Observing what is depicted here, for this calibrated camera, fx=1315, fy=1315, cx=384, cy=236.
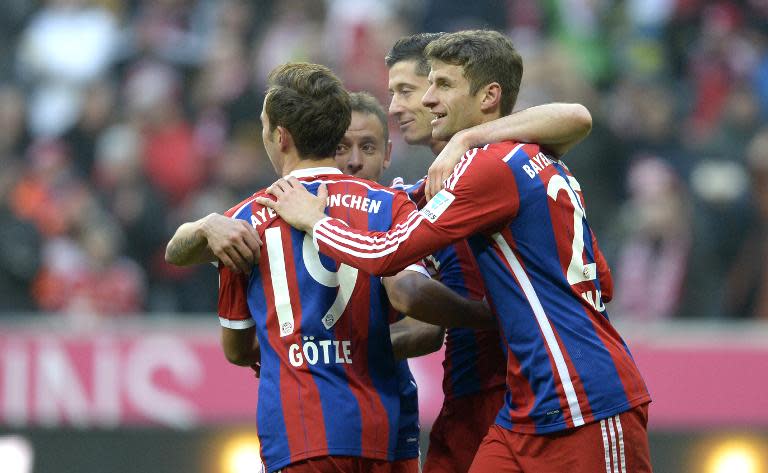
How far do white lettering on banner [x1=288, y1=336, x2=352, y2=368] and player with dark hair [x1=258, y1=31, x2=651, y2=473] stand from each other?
271 mm

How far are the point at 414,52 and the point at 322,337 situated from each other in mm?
1409

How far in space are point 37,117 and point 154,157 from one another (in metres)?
1.25

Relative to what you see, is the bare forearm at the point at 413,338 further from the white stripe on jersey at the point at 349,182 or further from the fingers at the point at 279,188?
the fingers at the point at 279,188

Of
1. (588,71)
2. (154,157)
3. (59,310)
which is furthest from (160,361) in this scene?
(588,71)

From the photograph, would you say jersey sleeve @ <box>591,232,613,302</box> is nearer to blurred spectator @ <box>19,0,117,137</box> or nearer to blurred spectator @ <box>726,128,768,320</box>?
blurred spectator @ <box>726,128,768,320</box>

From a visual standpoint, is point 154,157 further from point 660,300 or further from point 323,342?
point 323,342

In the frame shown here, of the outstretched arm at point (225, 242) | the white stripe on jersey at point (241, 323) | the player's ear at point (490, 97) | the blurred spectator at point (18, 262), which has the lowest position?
the white stripe on jersey at point (241, 323)

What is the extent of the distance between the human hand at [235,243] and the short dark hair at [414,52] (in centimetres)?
115

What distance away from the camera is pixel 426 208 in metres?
4.05

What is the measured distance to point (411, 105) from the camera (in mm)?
4930

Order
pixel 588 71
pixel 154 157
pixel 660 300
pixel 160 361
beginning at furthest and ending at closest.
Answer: pixel 588 71, pixel 154 157, pixel 660 300, pixel 160 361

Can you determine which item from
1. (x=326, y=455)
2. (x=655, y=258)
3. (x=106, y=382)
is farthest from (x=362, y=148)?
(x=655, y=258)

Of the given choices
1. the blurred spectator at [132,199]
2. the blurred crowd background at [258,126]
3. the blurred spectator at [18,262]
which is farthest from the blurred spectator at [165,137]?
the blurred spectator at [18,262]

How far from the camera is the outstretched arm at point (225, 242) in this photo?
13.3ft
